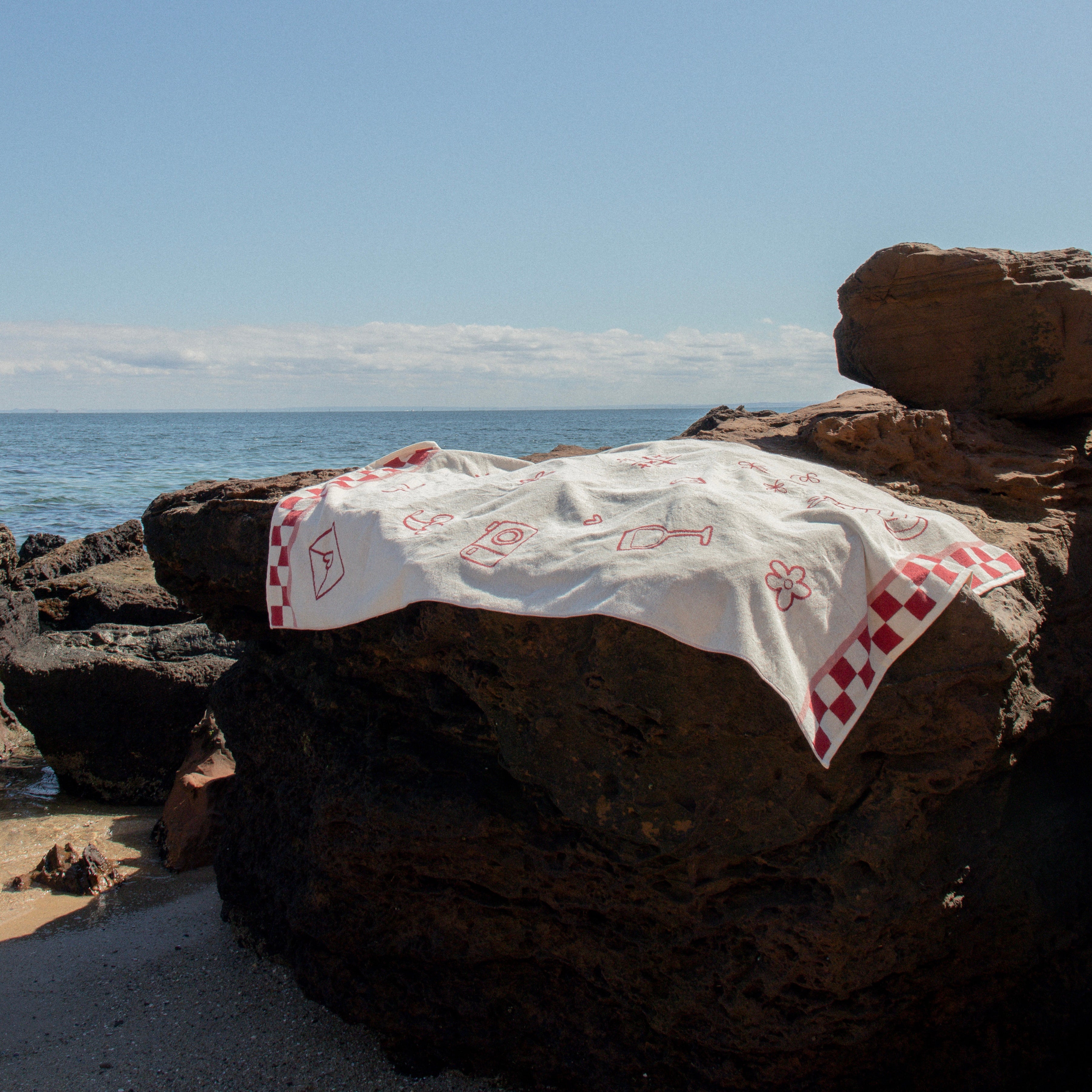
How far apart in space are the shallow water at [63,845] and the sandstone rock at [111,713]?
0.18m

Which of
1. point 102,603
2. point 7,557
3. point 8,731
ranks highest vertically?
point 7,557

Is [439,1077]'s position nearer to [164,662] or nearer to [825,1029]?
[825,1029]

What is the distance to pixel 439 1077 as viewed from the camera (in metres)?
3.04

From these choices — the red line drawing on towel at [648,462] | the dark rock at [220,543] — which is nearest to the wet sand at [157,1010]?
the dark rock at [220,543]

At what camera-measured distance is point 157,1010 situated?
10.8 feet

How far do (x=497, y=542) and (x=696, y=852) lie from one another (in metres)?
1.13

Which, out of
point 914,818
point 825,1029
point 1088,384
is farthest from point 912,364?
point 825,1029

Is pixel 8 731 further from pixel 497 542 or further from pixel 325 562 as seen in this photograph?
pixel 497 542

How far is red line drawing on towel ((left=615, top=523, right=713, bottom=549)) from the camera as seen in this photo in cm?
259

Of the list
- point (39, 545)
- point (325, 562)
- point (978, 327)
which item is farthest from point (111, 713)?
point (39, 545)

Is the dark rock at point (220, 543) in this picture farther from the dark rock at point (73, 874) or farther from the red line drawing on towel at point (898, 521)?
the red line drawing on towel at point (898, 521)

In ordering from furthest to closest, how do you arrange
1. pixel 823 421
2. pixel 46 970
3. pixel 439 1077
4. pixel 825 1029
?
pixel 823 421 → pixel 46 970 → pixel 439 1077 → pixel 825 1029

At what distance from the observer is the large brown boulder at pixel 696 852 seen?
8.21ft

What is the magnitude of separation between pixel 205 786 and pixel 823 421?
3.71m
